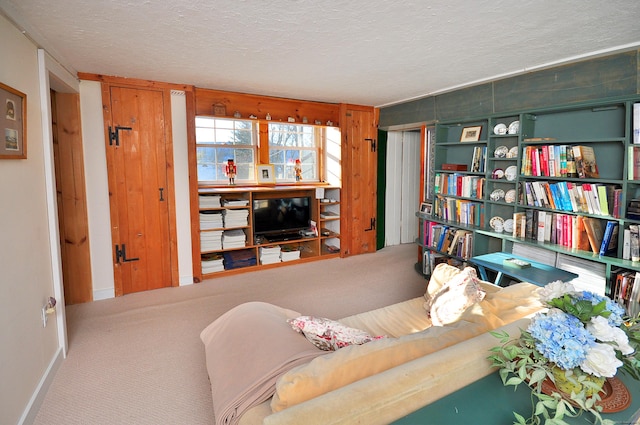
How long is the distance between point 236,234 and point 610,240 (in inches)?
151

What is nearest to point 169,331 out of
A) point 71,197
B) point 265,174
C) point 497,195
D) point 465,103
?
point 71,197

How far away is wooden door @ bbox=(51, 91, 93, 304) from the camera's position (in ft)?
11.2

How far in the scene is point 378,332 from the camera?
2.25m

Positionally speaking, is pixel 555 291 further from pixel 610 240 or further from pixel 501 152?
pixel 501 152

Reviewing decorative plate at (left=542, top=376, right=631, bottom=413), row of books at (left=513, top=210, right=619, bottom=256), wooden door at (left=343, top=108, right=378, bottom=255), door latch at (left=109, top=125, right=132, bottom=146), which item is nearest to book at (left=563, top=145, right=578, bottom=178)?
row of books at (left=513, top=210, right=619, bottom=256)

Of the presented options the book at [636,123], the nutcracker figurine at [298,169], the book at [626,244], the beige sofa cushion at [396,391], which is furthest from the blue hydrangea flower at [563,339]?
the nutcracker figurine at [298,169]

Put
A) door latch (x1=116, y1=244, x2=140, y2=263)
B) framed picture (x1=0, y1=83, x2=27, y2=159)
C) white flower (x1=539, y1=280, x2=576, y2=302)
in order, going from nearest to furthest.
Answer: white flower (x1=539, y1=280, x2=576, y2=302)
framed picture (x1=0, y1=83, x2=27, y2=159)
door latch (x1=116, y1=244, x2=140, y2=263)

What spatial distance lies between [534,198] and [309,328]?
2.67 meters

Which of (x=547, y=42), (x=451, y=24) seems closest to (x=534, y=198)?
(x=547, y=42)

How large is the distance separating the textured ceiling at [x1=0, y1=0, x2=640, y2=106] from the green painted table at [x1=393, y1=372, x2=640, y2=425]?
6.20ft

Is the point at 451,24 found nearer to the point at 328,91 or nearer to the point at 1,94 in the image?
the point at 328,91

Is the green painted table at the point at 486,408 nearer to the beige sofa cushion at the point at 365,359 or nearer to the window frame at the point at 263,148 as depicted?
the beige sofa cushion at the point at 365,359

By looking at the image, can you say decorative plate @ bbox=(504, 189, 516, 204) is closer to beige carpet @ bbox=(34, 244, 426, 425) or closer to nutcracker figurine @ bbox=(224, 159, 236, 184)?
beige carpet @ bbox=(34, 244, 426, 425)

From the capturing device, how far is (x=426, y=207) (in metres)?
4.68
